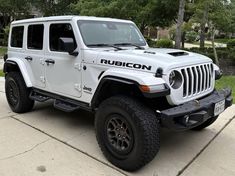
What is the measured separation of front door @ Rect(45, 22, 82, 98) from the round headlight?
4.64ft

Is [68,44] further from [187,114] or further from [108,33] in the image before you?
[187,114]

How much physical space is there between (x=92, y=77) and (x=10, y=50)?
2.63 metres

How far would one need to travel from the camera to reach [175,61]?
3.85 m

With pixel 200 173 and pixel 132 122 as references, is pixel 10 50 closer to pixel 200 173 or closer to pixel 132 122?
pixel 132 122

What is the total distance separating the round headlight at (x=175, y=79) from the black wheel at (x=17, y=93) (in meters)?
3.06

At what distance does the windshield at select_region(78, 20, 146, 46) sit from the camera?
15.3ft

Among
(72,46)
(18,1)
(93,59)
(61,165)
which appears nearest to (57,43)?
(72,46)

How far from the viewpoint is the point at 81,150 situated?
436cm

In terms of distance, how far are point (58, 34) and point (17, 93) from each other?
1.65m

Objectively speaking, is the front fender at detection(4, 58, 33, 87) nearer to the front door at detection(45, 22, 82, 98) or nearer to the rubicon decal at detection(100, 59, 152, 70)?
the front door at detection(45, 22, 82, 98)

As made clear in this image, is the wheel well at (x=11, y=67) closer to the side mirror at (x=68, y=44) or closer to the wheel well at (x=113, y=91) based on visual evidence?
the side mirror at (x=68, y=44)

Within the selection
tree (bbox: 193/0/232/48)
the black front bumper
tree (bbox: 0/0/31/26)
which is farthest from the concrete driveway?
tree (bbox: 0/0/31/26)

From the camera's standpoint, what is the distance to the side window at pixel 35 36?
5.37m

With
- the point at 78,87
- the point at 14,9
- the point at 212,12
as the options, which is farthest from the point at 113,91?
the point at 14,9
